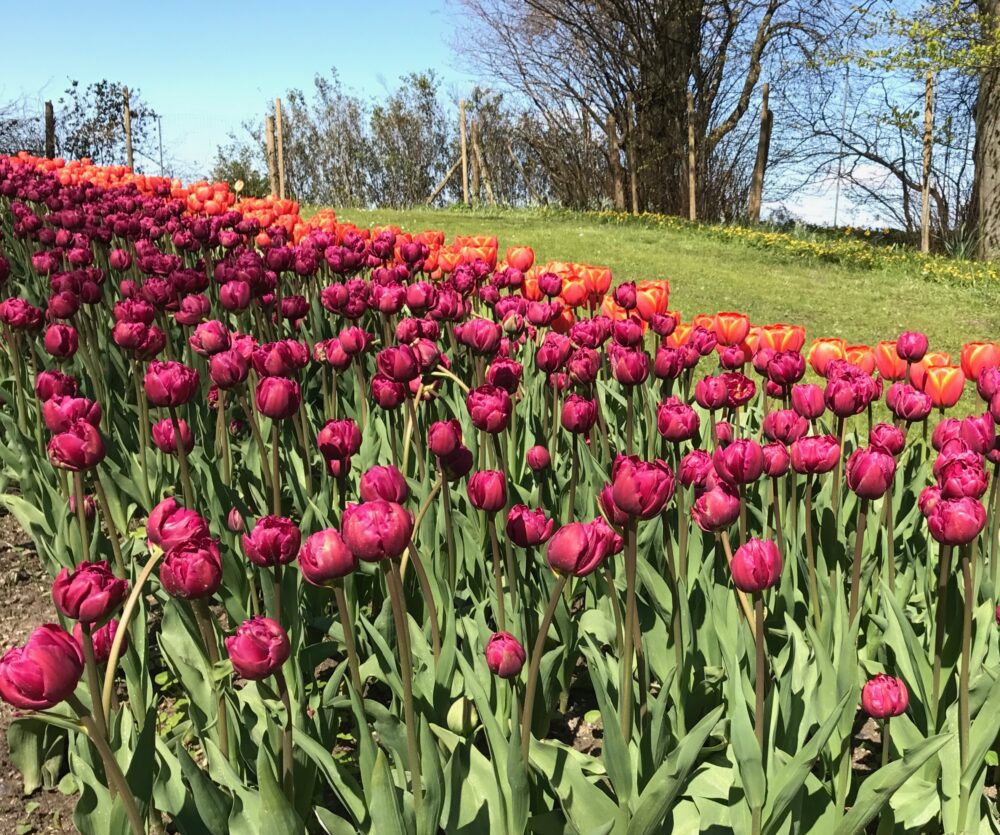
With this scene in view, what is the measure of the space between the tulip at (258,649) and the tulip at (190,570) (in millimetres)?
84

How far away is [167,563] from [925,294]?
34.6ft

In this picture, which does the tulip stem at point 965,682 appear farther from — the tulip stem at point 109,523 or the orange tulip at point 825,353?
the tulip stem at point 109,523

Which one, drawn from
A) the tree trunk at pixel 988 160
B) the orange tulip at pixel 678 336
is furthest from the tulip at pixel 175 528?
the tree trunk at pixel 988 160

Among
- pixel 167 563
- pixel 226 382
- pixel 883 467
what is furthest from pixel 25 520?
pixel 883 467

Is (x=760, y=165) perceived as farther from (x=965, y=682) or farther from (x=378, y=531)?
(x=378, y=531)

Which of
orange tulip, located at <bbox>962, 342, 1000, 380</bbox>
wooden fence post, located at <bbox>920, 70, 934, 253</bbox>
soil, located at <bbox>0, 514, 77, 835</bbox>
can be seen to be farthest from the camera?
wooden fence post, located at <bbox>920, 70, 934, 253</bbox>

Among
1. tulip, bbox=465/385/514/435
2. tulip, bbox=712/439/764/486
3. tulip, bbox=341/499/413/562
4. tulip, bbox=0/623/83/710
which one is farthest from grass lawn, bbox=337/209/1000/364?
tulip, bbox=0/623/83/710

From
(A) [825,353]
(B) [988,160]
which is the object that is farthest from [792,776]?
(B) [988,160]

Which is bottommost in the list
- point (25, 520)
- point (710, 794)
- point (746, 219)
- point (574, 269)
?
point (710, 794)

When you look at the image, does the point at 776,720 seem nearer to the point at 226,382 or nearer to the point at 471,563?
the point at 471,563

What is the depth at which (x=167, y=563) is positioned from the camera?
4.16 ft

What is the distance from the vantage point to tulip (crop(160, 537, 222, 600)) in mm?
1256

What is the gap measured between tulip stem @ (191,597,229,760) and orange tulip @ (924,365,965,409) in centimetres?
→ 208

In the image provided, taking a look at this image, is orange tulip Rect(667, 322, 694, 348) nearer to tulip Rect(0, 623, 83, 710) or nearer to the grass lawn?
tulip Rect(0, 623, 83, 710)
